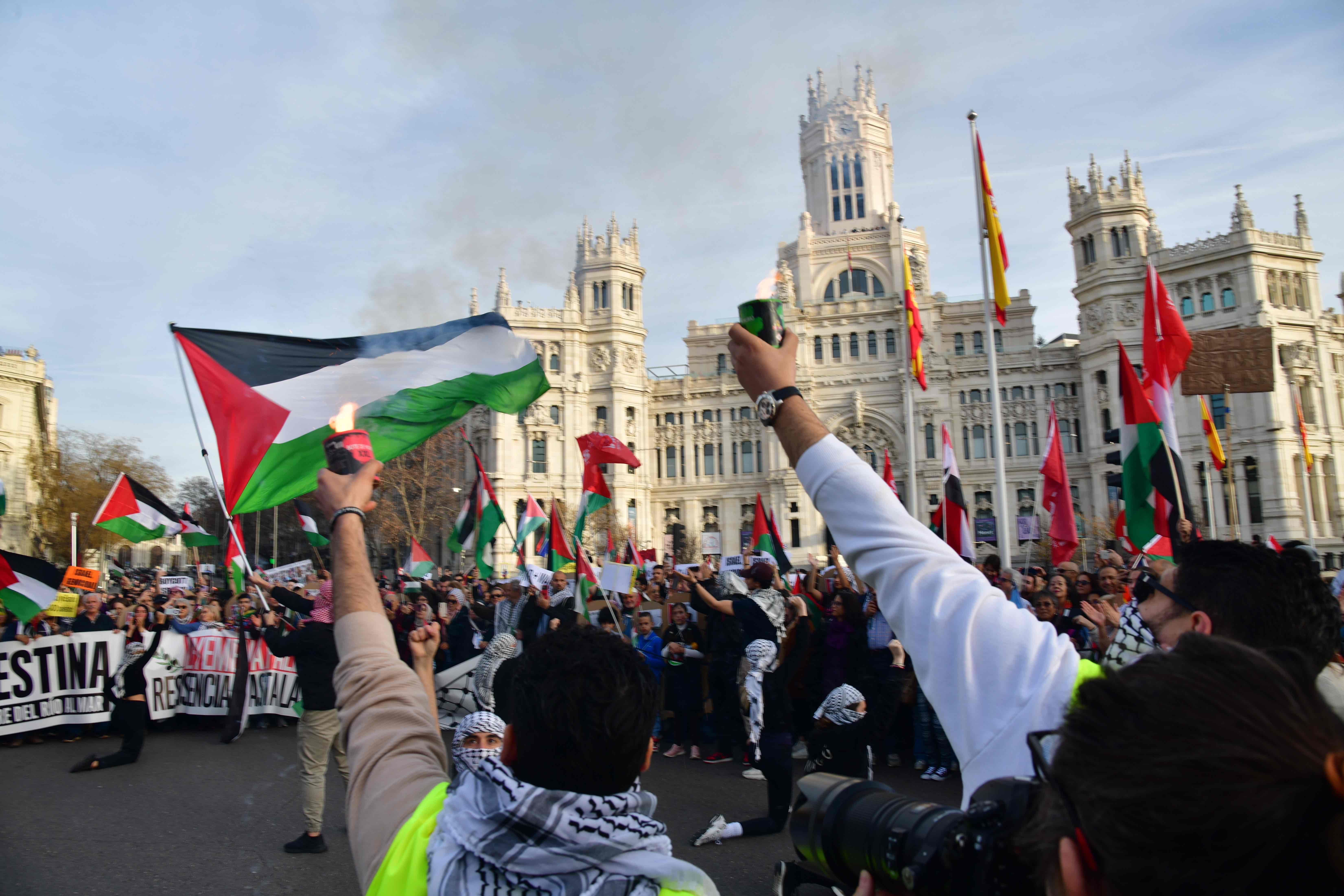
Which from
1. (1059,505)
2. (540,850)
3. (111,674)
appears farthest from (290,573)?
(540,850)

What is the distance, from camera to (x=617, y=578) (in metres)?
11.0

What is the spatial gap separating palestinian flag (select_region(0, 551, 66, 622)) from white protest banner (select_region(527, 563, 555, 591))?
5157mm

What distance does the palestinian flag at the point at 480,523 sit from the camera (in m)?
13.7

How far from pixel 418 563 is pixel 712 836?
40.5 ft

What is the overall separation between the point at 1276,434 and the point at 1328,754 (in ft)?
156

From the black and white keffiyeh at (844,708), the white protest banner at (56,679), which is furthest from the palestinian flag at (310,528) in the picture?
the black and white keffiyeh at (844,708)

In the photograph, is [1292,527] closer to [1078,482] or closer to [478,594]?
[1078,482]

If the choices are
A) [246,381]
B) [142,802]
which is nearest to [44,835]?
[142,802]

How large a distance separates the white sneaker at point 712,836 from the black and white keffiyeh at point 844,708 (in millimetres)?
1213

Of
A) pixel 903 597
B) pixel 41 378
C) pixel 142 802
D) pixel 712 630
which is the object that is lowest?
pixel 142 802

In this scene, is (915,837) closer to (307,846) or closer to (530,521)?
(307,846)

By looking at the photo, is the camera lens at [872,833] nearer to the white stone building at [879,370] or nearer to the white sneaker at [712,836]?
the white sneaker at [712,836]

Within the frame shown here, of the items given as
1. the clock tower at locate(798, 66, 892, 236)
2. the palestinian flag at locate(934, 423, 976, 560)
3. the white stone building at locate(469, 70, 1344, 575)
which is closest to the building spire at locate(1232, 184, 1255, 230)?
the white stone building at locate(469, 70, 1344, 575)

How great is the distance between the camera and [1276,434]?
3950 cm
